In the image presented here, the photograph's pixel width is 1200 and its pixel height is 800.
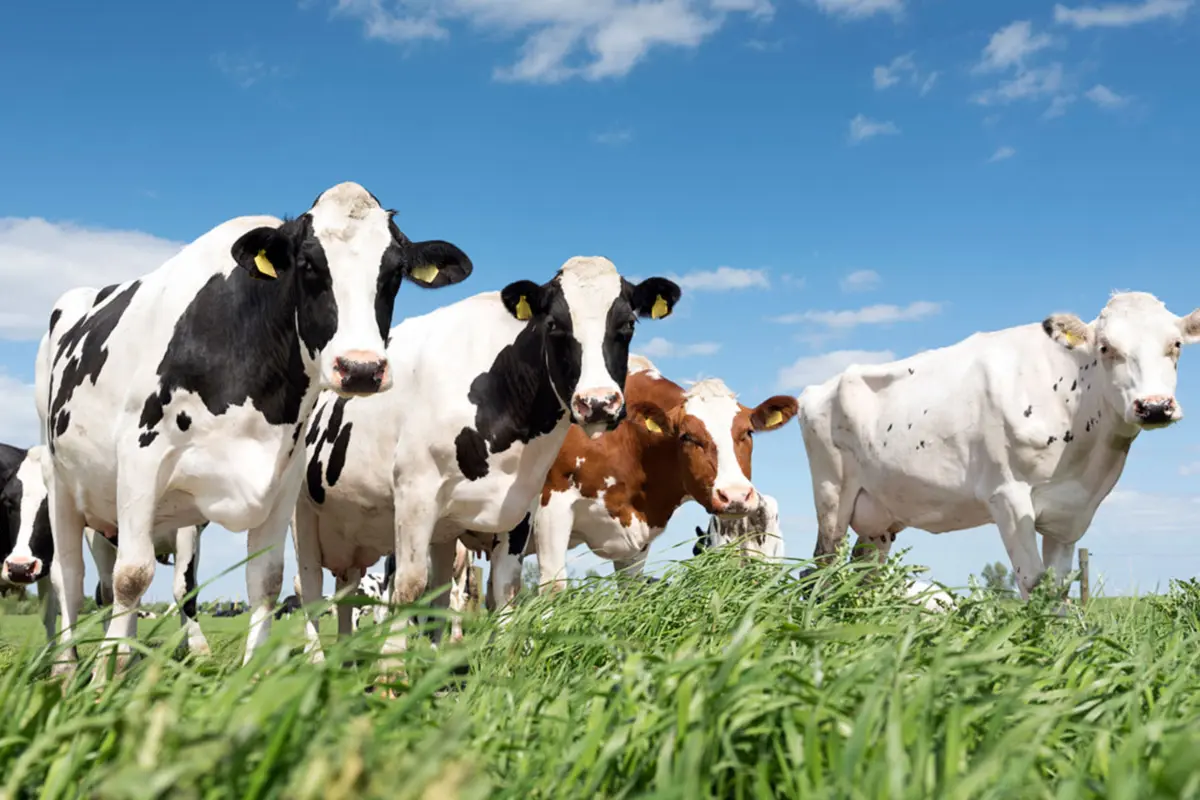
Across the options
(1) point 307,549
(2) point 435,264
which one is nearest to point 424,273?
(2) point 435,264

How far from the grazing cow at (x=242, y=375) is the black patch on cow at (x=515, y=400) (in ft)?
4.91

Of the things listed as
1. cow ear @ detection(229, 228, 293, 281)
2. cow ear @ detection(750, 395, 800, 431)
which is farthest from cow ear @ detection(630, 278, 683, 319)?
cow ear @ detection(229, 228, 293, 281)

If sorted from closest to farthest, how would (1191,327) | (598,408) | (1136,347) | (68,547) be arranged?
(598,408), (68,547), (1136,347), (1191,327)

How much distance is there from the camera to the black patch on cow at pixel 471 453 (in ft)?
25.8

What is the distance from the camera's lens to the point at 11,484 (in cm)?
1284

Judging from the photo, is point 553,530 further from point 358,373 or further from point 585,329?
point 358,373

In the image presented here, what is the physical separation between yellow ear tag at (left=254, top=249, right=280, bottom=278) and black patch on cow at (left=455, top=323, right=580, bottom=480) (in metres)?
2.09

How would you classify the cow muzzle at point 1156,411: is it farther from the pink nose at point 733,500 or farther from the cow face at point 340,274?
the cow face at point 340,274

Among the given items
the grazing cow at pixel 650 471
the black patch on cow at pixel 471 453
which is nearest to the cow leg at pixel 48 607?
the grazing cow at pixel 650 471

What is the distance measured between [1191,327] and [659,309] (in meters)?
4.81

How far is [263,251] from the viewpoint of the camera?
624cm

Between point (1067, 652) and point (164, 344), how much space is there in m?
5.01

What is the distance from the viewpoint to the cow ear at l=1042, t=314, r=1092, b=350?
9.78 m

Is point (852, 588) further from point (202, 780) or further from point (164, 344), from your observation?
point (164, 344)
